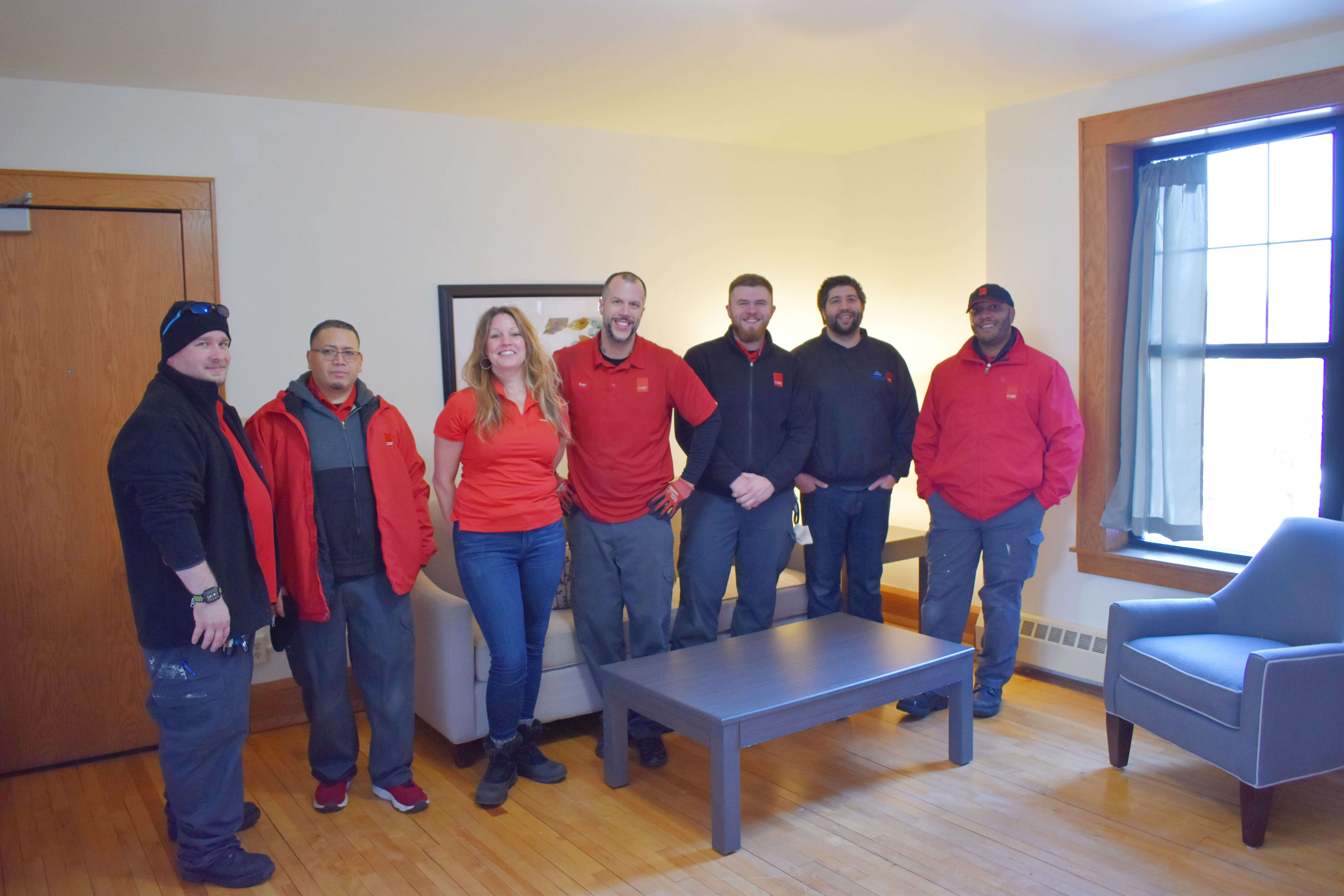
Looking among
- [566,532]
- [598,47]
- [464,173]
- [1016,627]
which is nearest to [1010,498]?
[1016,627]

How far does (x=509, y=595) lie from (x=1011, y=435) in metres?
1.94

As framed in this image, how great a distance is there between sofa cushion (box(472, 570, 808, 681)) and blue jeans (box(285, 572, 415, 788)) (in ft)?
1.00

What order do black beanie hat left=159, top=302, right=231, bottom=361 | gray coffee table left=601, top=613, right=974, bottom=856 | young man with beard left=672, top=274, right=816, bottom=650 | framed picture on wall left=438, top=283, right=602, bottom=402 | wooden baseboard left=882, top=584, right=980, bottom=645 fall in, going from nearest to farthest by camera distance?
black beanie hat left=159, top=302, right=231, bottom=361 < gray coffee table left=601, top=613, right=974, bottom=856 < young man with beard left=672, top=274, right=816, bottom=650 < framed picture on wall left=438, top=283, right=602, bottom=402 < wooden baseboard left=882, top=584, right=980, bottom=645

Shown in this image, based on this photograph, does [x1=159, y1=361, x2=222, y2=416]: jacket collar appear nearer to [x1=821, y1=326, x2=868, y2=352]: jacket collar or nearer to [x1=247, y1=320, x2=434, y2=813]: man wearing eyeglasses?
[x1=247, y1=320, x2=434, y2=813]: man wearing eyeglasses

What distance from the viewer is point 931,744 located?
338 cm

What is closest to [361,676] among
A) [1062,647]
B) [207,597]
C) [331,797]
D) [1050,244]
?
[331,797]

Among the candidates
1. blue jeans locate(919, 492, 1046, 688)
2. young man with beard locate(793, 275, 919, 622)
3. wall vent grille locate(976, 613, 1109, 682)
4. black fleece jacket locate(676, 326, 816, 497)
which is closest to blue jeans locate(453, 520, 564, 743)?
black fleece jacket locate(676, 326, 816, 497)

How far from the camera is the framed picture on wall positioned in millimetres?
4020

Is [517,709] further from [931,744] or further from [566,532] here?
[931,744]

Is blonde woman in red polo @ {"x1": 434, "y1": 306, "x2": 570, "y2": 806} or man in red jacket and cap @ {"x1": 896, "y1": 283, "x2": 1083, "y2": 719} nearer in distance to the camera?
blonde woman in red polo @ {"x1": 434, "y1": 306, "x2": 570, "y2": 806}

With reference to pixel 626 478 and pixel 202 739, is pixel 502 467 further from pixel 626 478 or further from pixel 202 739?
pixel 202 739

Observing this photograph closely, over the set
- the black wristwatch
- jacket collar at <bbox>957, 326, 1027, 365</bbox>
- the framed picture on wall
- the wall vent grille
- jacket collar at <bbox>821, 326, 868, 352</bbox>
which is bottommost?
the wall vent grille

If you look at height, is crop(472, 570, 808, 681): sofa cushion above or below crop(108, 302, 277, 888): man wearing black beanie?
below

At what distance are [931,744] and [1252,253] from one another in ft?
7.26
